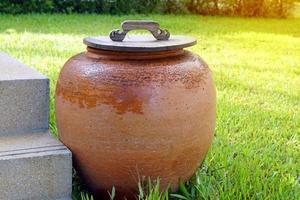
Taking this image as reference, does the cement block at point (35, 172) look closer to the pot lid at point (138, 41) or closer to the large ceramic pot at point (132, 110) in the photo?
the large ceramic pot at point (132, 110)

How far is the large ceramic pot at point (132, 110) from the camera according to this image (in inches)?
73.0

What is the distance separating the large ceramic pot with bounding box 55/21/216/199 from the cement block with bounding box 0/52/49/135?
10.5 inches

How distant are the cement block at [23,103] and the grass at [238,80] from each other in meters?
0.20

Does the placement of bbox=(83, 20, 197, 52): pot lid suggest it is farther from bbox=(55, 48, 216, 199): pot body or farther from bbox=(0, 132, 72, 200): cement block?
bbox=(0, 132, 72, 200): cement block

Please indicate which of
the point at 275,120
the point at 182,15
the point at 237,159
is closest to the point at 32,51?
the point at 275,120

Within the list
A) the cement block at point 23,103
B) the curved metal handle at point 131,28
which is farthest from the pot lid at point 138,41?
the cement block at point 23,103

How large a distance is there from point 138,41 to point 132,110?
0.94ft

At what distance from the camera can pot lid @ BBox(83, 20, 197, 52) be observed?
1878mm

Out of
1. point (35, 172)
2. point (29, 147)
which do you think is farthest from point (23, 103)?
point (35, 172)

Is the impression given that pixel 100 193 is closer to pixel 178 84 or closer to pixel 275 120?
pixel 178 84

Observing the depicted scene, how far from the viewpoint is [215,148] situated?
8.44 feet

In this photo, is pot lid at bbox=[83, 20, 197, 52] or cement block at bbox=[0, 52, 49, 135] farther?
cement block at bbox=[0, 52, 49, 135]

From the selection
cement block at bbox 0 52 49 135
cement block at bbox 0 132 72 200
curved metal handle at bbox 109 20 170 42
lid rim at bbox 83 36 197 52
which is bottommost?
cement block at bbox 0 132 72 200

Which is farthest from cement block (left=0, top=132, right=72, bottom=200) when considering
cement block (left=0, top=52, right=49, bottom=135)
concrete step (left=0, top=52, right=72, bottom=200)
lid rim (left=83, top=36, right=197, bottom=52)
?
lid rim (left=83, top=36, right=197, bottom=52)
